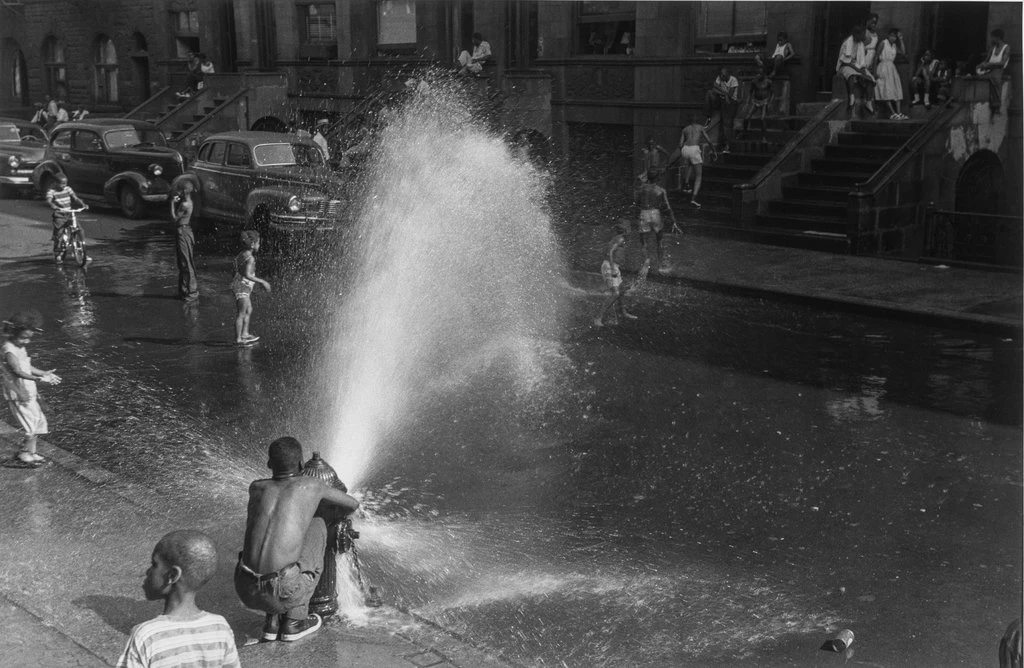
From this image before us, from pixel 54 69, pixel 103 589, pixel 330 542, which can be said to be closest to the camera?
pixel 330 542

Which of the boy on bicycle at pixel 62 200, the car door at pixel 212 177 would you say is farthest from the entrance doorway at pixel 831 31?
the boy on bicycle at pixel 62 200

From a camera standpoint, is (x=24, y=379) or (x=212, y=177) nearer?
(x=24, y=379)

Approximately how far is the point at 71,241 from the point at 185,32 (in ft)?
66.6

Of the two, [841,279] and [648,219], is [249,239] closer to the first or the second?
[648,219]

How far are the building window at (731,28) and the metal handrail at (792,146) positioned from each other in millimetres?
2790

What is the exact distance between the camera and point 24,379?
9414 mm

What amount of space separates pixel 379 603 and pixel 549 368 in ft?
19.7

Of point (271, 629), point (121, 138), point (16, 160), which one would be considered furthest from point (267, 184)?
point (271, 629)

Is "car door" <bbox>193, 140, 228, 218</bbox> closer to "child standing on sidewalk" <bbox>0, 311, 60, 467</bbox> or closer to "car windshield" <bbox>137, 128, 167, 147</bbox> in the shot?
"car windshield" <bbox>137, 128, 167, 147</bbox>

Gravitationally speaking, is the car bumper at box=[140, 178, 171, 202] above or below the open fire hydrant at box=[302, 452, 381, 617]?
above

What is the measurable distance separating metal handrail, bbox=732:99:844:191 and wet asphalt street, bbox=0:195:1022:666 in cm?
552

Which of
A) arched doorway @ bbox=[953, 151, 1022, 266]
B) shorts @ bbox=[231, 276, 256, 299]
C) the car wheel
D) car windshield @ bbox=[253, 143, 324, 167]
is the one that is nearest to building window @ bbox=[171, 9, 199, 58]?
the car wheel

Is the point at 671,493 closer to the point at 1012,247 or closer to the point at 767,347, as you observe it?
the point at 767,347

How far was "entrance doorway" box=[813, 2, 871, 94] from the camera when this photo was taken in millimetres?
23141
